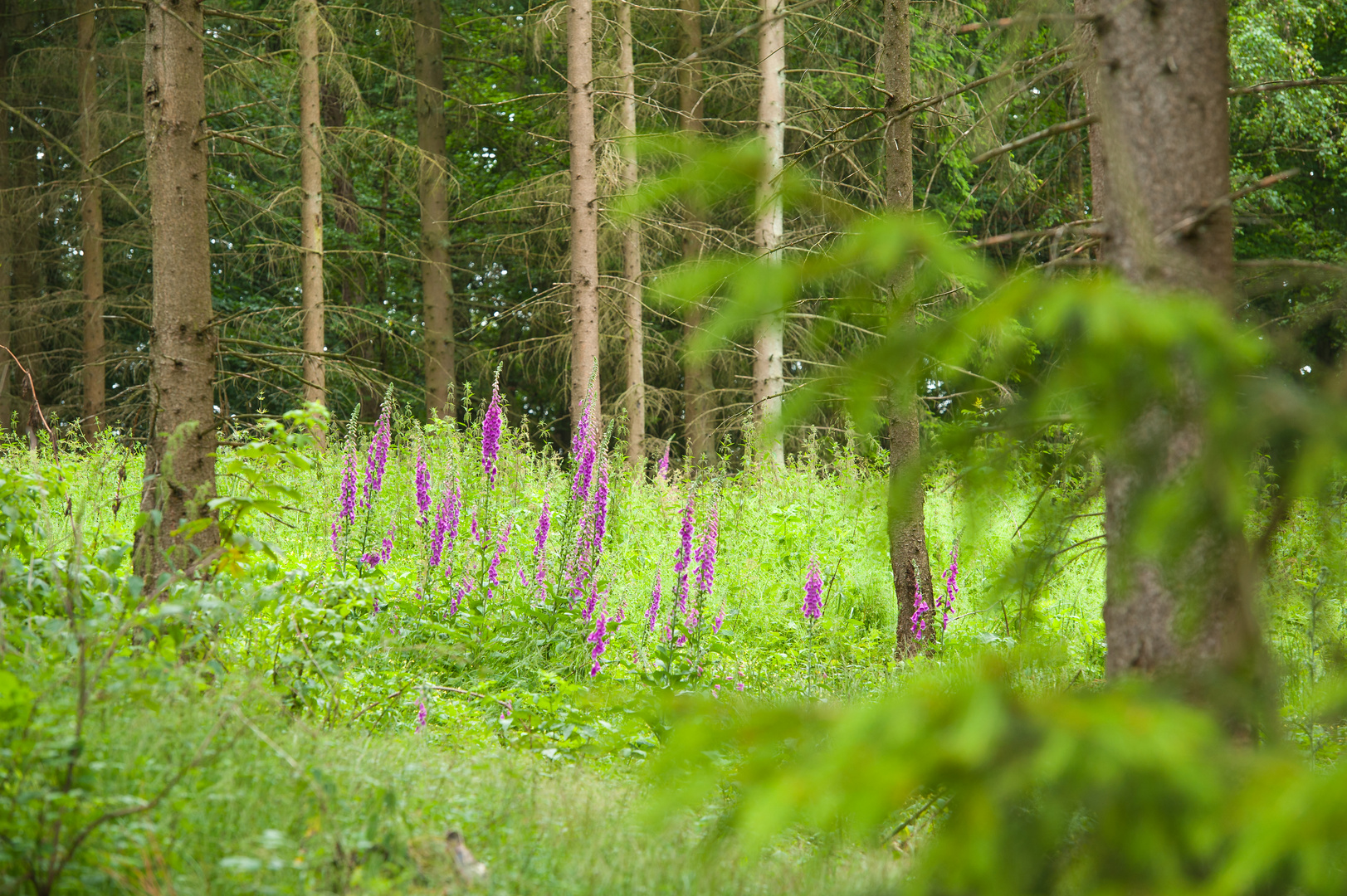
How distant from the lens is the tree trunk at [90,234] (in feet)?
47.3

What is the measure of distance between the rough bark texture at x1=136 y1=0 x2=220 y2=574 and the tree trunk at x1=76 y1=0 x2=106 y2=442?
11288 mm

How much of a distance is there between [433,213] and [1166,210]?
16.6 metres

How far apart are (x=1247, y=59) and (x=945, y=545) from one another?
1094 centimetres

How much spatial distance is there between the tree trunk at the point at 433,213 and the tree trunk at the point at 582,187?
641 centimetres

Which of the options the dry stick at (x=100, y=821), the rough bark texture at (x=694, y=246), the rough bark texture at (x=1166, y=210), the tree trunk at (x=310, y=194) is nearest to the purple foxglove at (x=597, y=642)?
the dry stick at (x=100, y=821)

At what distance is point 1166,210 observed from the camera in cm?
200

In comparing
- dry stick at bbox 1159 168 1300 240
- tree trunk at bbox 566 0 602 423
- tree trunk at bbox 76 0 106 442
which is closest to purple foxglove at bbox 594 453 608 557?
dry stick at bbox 1159 168 1300 240

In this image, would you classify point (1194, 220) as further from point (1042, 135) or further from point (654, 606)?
point (654, 606)

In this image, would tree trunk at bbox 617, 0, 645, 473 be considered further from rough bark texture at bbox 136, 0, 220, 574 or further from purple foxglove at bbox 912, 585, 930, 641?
rough bark texture at bbox 136, 0, 220, 574

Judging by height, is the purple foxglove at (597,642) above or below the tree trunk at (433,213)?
below

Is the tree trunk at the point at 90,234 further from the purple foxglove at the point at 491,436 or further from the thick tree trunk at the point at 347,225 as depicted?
the purple foxglove at the point at 491,436

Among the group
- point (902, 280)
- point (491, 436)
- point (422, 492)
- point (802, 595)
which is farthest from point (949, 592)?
point (422, 492)

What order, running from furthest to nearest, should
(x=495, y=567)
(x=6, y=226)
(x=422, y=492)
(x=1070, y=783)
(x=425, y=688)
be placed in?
(x=6, y=226)
(x=422, y=492)
(x=495, y=567)
(x=425, y=688)
(x=1070, y=783)

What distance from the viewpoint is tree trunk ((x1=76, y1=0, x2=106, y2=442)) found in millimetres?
14422
